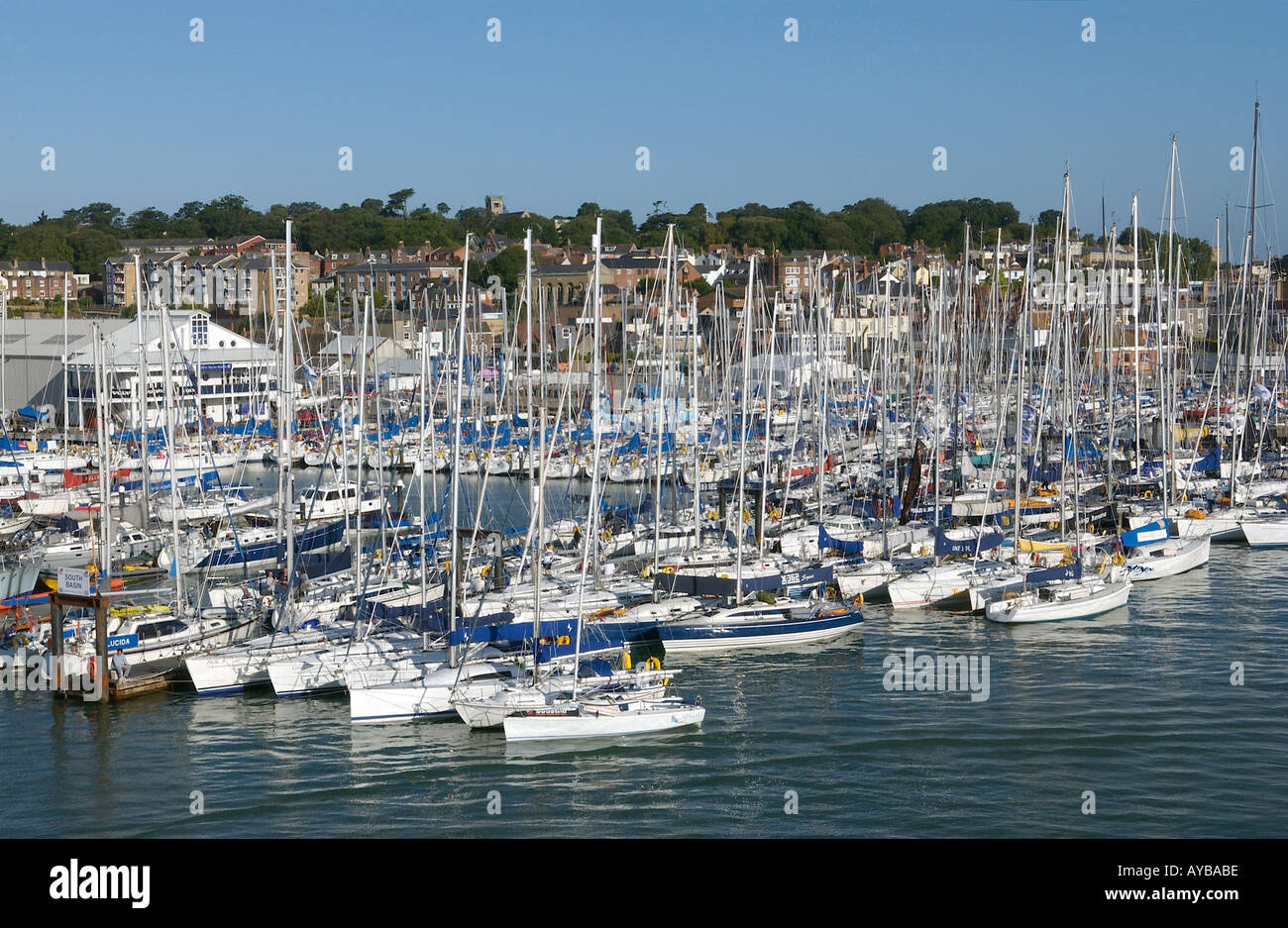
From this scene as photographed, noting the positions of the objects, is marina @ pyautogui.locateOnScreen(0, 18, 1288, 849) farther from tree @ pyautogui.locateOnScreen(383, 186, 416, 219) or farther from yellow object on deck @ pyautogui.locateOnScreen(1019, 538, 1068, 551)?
tree @ pyautogui.locateOnScreen(383, 186, 416, 219)

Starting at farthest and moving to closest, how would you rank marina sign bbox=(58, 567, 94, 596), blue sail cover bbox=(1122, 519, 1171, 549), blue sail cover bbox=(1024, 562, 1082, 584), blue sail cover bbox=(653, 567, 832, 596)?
blue sail cover bbox=(1122, 519, 1171, 549) < blue sail cover bbox=(1024, 562, 1082, 584) < blue sail cover bbox=(653, 567, 832, 596) < marina sign bbox=(58, 567, 94, 596)

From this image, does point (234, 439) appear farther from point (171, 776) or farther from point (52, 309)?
point (52, 309)

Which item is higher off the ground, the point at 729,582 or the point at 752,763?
the point at 729,582

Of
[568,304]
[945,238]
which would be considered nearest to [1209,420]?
[568,304]

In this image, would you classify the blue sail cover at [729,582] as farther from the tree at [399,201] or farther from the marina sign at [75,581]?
the tree at [399,201]

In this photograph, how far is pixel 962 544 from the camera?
32969 millimetres

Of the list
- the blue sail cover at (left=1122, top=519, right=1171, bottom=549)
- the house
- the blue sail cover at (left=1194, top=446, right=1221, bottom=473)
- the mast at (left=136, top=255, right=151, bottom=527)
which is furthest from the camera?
the house

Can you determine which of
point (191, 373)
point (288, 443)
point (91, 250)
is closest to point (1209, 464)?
point (288, 443)

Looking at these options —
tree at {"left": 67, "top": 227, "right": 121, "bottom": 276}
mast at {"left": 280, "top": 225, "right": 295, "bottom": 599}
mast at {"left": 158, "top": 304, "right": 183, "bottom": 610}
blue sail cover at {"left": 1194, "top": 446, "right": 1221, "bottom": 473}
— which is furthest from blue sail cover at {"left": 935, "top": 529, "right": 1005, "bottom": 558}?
tree at {"left": 67, "top": 227, "right": 121, "bottom": 276}

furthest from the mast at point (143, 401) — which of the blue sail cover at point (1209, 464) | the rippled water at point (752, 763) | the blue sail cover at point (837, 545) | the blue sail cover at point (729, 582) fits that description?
the blue sail cover at point (1209, 464)

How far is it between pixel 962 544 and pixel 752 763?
14.0m
